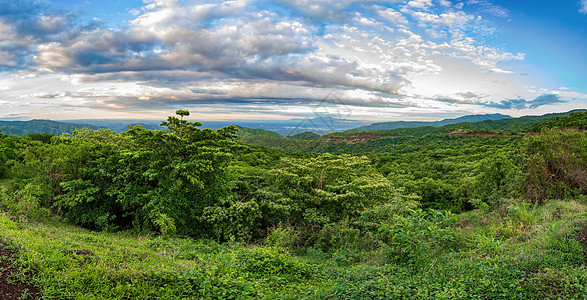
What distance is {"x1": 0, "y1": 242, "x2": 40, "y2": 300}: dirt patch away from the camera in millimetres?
3953

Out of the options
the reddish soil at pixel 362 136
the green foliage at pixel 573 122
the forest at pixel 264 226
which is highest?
the green foliage at pixel 573 122

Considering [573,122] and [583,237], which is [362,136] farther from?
[583,237]

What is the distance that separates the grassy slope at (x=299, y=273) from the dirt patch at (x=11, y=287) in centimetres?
12

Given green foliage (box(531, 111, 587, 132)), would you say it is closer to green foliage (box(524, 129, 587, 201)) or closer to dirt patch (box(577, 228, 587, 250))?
green foliage (box(524, 129, 587, 201))

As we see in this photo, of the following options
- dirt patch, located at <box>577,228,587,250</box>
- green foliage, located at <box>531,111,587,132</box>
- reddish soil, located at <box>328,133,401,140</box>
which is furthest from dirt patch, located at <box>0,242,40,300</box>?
reddish soil, located at <box>328,133,401,140</box>

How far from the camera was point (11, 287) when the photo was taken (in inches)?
161

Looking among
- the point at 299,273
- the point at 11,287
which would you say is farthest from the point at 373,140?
the point at 11,287

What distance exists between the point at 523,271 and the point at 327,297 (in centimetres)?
350

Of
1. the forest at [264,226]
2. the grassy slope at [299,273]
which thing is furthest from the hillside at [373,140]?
the grassy slope at [299,273]

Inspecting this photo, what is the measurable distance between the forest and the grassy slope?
30mm

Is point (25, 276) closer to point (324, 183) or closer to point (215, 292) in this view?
point (215, 292)

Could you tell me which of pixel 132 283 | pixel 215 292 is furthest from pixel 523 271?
pixel 132 283

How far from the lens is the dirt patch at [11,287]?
3.95m

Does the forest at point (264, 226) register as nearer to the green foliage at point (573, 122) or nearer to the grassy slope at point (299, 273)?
the grassy slope at point (299, 273)
